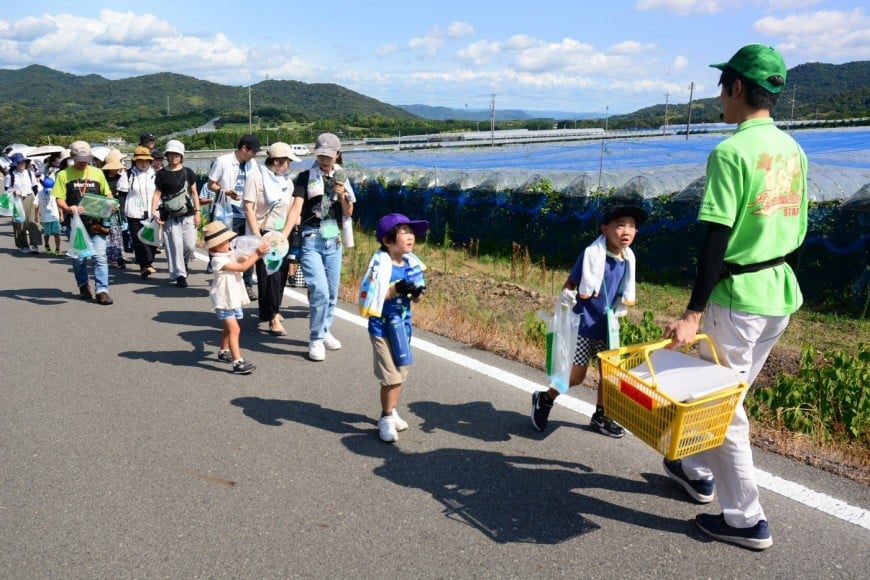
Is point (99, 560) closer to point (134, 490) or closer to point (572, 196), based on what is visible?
point (134, 490)

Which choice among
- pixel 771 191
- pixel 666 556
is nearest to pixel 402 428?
pixel 666 556

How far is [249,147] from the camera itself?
775 cm

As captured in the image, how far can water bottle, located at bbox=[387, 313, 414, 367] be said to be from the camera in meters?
4.15

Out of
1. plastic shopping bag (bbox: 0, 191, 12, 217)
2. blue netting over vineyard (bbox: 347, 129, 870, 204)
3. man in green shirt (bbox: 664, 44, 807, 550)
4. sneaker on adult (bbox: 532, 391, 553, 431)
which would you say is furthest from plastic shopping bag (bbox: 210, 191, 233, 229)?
plastic shopping bag (bbox: 0, 191, 12, 217)

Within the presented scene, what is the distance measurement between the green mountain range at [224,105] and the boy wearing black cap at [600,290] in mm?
43396

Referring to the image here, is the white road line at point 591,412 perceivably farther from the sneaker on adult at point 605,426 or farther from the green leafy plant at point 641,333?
the green leafy plant at point 641,333

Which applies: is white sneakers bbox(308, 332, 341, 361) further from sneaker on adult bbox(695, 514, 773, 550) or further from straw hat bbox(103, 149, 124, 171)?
straw hat bbox(103, 149, 124, 171)

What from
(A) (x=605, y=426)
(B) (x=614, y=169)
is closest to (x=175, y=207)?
(A) (x=605, y=426)

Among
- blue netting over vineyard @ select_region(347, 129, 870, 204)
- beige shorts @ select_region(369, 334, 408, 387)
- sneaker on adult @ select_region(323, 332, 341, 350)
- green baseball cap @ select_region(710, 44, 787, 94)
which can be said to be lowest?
sneaker on adult @ select_region(323, 332, 341, 350)

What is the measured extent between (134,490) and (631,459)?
A: 279 centimetres

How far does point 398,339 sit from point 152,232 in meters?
6.63

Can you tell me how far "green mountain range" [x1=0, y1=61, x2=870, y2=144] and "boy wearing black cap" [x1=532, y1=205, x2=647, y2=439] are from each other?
43.4 m

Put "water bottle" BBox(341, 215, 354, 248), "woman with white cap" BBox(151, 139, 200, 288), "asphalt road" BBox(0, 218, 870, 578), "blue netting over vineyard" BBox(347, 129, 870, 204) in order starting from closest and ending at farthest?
"asphalt road" BBox(0, 218, 870, 578) → "water bottle" BBox(341, 215, 354, 248) → "woman with white cap" BBox(151, 139, 200, 288) → "blue netting over vineyard" BBox(347, 129, 870, 204)

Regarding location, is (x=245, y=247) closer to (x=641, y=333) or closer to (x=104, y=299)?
(x=104, y=299)
